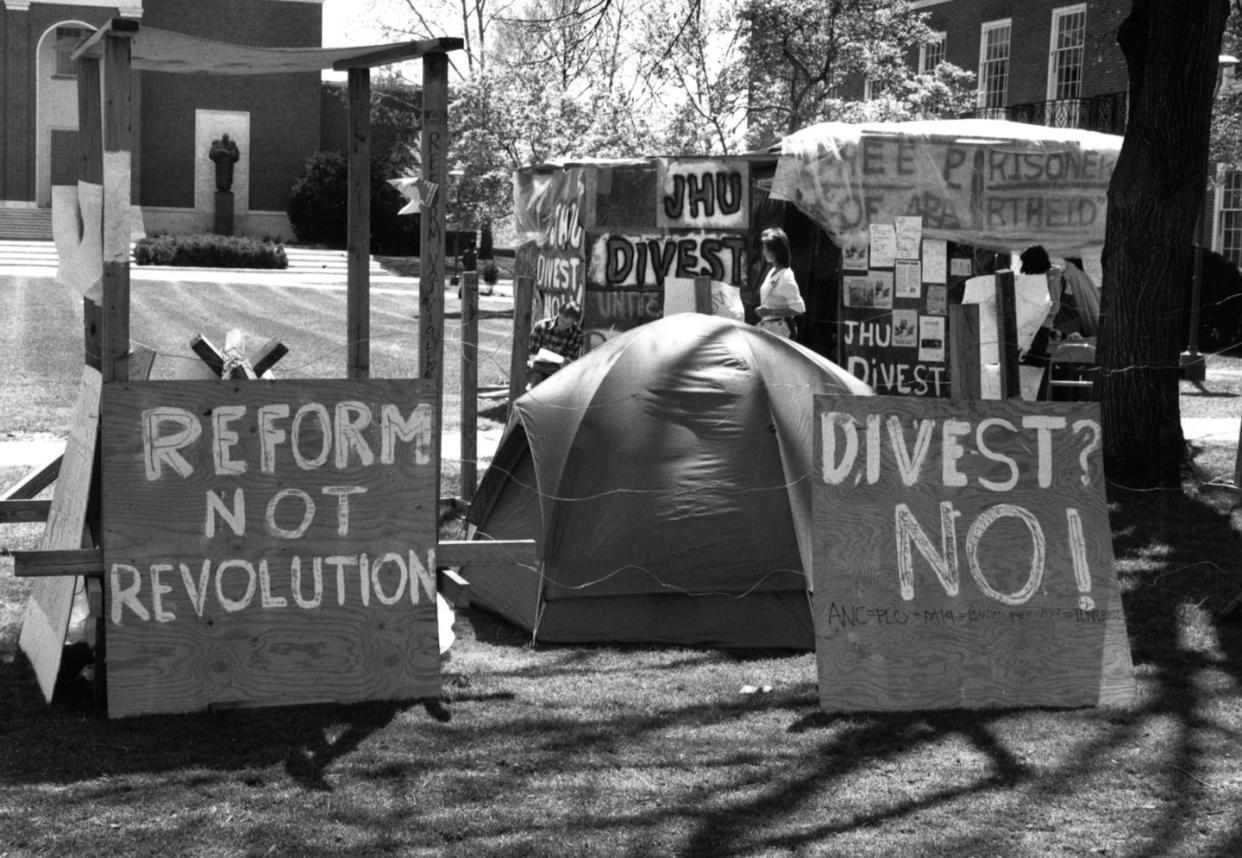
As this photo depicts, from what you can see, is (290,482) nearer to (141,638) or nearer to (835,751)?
(141,638)

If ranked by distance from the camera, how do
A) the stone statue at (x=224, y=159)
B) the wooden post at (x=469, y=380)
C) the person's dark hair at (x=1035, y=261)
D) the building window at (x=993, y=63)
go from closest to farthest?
1. the wooden post at (x=469, y=380)
2. the person's dark hair at (x=1035, y=261)
3. the building window at (x=993, y=63)
4. the stone statue at (x=224, y=159)

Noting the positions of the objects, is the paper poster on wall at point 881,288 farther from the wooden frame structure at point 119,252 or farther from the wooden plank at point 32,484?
the wooden plank at point 32,484

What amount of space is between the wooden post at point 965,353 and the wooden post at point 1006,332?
674 mm

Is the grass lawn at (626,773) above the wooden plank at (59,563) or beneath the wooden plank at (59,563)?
beneath

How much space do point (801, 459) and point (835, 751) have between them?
187 centimetres

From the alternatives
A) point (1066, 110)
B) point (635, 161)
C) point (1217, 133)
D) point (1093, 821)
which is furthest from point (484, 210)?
point (1093, 821)

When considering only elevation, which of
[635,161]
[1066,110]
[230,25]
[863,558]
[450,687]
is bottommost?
[450,687]

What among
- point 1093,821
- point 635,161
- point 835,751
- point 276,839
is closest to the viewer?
point 276,839

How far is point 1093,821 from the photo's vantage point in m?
4.79

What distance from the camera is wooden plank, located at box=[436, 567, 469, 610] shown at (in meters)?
5.91

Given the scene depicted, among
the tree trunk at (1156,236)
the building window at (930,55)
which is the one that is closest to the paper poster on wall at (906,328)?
the tree trunk at (1156,236)

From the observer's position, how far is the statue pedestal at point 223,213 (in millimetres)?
44906

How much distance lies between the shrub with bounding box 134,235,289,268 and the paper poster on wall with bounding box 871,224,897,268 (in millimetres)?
25321

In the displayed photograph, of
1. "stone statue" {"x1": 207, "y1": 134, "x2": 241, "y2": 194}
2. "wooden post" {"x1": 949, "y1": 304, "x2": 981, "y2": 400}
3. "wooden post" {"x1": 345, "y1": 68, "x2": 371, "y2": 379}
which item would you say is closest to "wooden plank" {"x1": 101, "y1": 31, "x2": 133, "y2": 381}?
"wooden post" {"x1": 345, "y1": 68, "x2": 371, "y2": 379}
